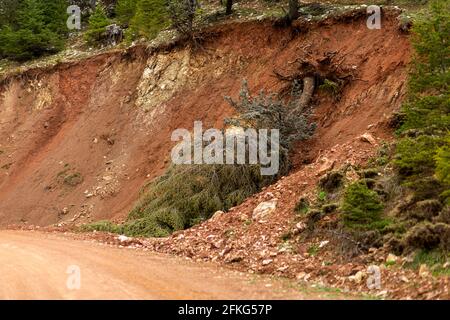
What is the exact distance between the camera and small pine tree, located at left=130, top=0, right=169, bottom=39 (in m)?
28.1

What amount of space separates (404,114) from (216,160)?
569 centimetres

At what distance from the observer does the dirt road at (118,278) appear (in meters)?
8.70

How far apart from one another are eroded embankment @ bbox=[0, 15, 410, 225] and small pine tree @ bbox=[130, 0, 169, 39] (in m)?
1.15

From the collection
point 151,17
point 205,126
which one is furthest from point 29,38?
point 205,126

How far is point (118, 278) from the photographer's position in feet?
32.2

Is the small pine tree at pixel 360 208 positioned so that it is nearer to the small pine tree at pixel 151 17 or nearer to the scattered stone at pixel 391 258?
the scattered stone at pixel 391 258

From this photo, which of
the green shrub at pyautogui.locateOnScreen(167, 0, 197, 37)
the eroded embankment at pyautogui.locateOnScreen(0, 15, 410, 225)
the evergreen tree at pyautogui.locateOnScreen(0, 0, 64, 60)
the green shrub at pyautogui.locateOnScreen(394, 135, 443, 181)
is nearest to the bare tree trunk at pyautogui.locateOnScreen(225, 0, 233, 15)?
the eroded embankment at pyautogui.locateOnScreen(0, 15, 410, 225)

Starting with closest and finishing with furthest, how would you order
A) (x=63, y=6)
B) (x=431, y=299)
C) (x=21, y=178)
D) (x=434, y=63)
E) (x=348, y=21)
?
(x=431, y=299)
(x=434, y=63)
(x=348, y=21)
(x=21, y=178)
(x=63, y=6)

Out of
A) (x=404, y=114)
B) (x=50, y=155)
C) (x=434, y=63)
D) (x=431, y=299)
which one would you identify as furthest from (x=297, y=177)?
(x=50, y=155)

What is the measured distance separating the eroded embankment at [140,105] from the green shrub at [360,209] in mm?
6224

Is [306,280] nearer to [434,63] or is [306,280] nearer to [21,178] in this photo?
[434,63]

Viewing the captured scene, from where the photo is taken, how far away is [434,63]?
1356 cm

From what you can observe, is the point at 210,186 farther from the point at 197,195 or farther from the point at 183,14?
the point at 183,14

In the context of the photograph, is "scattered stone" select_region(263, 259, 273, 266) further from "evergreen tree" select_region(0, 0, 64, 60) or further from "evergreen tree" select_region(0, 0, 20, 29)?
"evergreen tree" select_region(0, 0, 20, 29)
